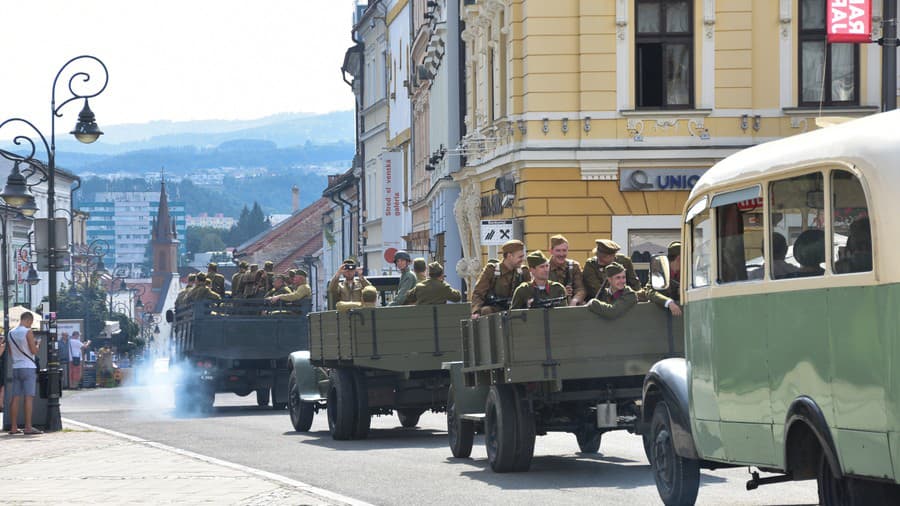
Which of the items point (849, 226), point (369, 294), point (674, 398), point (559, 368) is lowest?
point (674, 398)

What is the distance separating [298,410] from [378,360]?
12.0 ft

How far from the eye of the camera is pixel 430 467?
16781 mm

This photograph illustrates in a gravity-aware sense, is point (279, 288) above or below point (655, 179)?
below

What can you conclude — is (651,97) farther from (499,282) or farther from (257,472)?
(257,472)

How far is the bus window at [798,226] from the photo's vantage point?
363 inches

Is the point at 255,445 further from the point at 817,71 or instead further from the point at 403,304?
the point at 817,71

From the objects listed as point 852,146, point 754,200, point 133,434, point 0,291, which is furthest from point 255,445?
point 0,291

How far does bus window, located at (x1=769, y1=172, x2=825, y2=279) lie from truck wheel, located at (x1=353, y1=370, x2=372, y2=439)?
11662 millimetres

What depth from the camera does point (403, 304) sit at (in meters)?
21.4

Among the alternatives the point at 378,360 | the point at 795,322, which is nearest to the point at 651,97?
the point at 378,360

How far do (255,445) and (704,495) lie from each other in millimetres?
8832

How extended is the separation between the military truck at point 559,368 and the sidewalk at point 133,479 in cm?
186

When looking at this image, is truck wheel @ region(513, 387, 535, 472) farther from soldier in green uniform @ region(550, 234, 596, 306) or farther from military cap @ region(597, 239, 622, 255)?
military cap @ region(597, 239, 622, 255)

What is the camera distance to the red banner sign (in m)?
22.3
